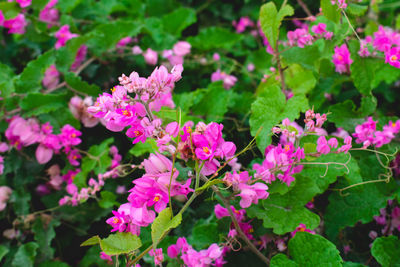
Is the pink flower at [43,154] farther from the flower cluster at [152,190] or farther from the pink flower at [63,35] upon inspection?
the flower cluster at [152,190]

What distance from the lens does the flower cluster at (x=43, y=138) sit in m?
1.01

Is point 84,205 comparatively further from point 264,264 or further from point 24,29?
point 24,29

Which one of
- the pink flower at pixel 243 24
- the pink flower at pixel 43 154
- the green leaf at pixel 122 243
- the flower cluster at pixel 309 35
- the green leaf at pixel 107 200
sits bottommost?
the green leaf at pixel 107 200

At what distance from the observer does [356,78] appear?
84 centimetres

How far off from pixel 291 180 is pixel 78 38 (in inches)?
29.4

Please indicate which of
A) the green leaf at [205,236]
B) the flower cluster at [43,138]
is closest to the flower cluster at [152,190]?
the green leaf at [205,236]

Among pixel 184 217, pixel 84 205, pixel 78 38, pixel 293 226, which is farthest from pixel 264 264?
pixel 78 38

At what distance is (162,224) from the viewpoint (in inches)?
21.8

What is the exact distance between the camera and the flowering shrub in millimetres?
595

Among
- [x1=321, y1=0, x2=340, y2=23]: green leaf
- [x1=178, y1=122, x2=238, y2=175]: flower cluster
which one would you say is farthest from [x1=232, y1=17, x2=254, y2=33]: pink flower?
[x1=178, y1=122, x2=238, y2=175]: flower cluster

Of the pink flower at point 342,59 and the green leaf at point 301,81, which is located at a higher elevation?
the pink flower at point 342,59

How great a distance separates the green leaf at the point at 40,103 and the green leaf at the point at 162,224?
0.60 meters

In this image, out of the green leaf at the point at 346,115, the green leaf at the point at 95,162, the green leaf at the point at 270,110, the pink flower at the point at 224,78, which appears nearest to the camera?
the green leaf at the point at 270,110

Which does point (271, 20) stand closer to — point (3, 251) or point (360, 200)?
point (360, 200)
